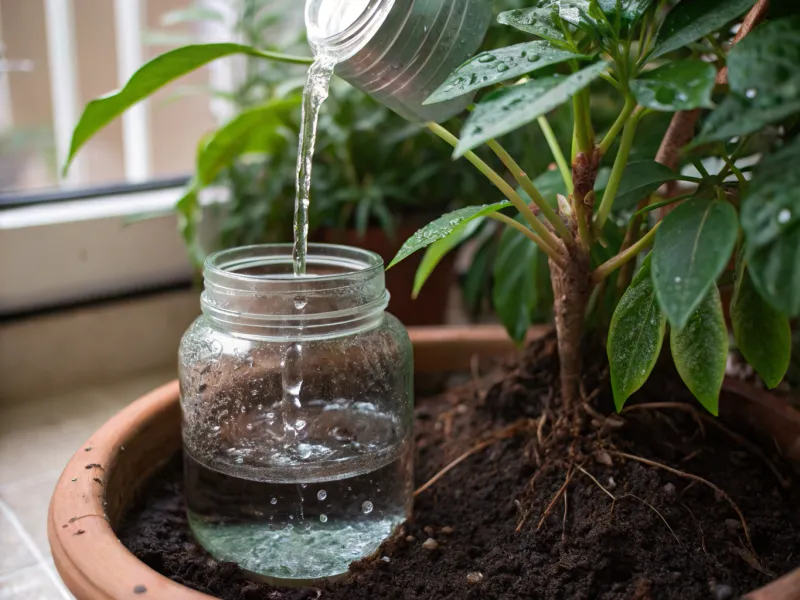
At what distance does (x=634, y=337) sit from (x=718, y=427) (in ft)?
0.86

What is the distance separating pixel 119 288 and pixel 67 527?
2.58ft

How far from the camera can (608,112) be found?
1163 millimetres

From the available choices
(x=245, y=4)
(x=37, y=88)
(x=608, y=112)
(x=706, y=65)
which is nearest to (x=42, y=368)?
(x=37, y=88)

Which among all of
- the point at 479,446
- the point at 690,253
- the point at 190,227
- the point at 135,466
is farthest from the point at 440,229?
the point at 190,227

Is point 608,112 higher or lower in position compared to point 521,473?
higher

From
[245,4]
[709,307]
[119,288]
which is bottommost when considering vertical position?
[119,288]

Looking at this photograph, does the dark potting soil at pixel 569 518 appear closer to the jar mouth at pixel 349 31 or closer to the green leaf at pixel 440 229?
the green leaf at pixel 440 229

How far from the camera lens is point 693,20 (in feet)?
1.68

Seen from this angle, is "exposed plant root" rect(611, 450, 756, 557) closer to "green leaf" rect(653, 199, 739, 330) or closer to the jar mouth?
"green leaf" rect(653, 199, 739, 330)

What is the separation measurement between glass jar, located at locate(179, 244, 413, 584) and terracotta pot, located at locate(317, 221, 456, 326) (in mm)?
520

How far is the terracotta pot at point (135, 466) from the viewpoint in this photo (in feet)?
1.64

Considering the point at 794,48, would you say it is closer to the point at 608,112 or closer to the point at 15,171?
the point at 608,112

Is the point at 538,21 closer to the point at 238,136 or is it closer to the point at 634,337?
the point at 634,337

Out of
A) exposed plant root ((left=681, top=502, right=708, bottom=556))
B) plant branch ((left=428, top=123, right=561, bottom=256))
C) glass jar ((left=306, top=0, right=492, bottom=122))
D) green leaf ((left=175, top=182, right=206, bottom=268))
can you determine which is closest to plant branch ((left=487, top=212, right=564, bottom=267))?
plant branch ((left=428, top=123, right=561, bottom=256))
